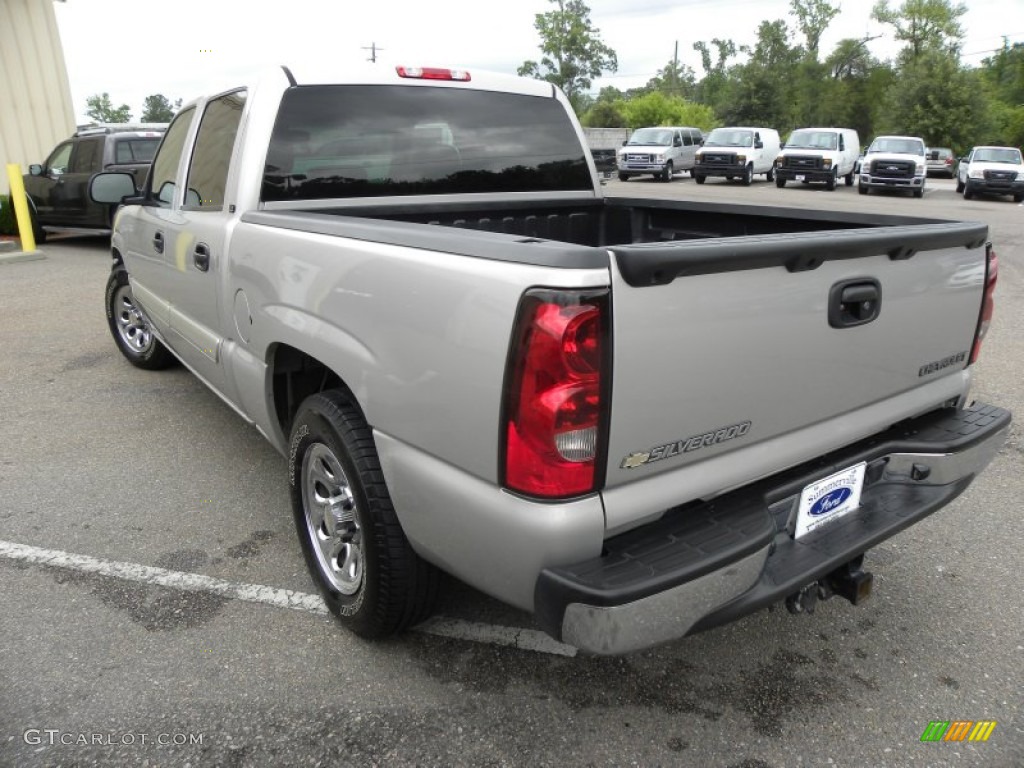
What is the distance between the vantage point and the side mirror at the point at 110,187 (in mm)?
4461

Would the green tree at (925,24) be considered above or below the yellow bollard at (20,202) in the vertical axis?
above

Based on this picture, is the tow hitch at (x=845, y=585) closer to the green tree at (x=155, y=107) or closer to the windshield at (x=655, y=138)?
the windshield at (x=655, y=138)

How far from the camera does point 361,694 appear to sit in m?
2.41

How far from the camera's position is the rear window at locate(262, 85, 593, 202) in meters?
3.20

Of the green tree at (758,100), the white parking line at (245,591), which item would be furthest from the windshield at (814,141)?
the green tree at (758,100)

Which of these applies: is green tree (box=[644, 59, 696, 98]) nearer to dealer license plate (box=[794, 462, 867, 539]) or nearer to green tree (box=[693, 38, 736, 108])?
green tree (box=[693, 38, 736, 108])

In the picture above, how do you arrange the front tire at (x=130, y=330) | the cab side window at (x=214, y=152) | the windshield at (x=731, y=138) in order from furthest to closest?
the windshield at (x=731, y=138), the front tire at (x=130, y=330), the cab side window at (x=214, y=152)

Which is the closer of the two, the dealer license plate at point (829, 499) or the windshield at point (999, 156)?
the dealer license plate at point (829, 499)

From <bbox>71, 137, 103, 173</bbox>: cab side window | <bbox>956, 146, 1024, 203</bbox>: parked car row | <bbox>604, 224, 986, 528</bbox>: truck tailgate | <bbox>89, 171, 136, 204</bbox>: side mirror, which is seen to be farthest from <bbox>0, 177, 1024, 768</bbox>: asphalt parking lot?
<bbox>956, 146, 1024, 203</bbox>: parked car row

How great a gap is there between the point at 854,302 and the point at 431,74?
2.26m

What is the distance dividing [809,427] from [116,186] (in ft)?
13.6

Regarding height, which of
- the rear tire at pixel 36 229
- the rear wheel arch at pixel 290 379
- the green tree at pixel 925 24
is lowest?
the rear tire at pixel 36 229

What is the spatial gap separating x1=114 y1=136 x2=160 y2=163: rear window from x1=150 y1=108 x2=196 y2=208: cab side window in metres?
7.47

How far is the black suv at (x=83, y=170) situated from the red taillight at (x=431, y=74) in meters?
8.39
